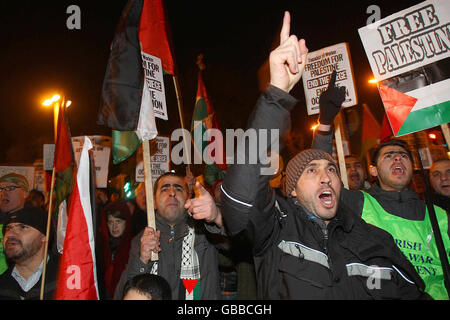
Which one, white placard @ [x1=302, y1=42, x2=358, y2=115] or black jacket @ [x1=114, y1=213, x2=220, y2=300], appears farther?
white placard @ [x1=302, y1=42, x2=358, y2=115]

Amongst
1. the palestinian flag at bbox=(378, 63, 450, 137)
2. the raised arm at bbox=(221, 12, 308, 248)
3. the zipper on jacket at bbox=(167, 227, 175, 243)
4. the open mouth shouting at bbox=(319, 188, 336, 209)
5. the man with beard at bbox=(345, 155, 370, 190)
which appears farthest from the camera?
the man with beard at bbox=(345, 155, 370, 190)

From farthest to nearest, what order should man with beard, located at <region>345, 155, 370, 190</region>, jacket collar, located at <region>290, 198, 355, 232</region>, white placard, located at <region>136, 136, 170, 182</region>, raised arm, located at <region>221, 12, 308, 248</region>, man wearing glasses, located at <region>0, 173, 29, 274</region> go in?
white placard, located at <region>136, 136, 170, 182</region>, man with beard, located at <region>345, 155, 370, 190</region>, man wearing glasses, located at <region>0, 173, 29, 274</region>, jacket collar, located at <region>290, 198, 355, 232</region>, raised arm, located at <region>221, 12, 308, 248</region>

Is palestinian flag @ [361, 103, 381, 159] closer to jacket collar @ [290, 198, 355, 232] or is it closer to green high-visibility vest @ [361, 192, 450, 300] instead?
green high-visibility vest @ [361, 192, 450, 300]

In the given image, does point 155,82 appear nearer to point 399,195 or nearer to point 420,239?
point 399,195

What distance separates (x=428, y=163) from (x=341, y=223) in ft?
12.7

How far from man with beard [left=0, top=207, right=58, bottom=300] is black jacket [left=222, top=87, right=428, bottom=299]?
2253 mm

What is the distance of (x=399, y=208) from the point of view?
298 centimetres

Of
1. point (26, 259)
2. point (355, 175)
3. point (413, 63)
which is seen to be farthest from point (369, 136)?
point (26, 259)

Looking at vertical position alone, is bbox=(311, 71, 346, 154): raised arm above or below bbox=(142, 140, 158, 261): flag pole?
above

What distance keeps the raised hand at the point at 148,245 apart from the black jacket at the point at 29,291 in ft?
3.10

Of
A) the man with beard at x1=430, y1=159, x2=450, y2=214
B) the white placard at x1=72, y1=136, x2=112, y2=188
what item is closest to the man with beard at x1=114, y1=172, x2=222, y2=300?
the man with beard at x1=430, y1=159, x2=450, y2=214

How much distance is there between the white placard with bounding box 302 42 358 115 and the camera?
4.09 meters
